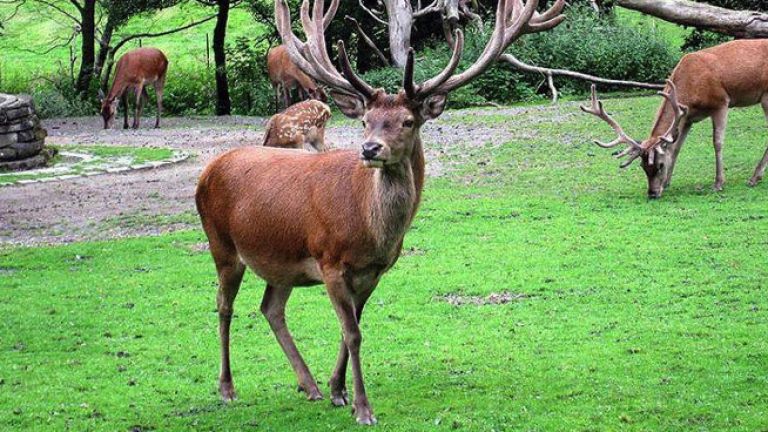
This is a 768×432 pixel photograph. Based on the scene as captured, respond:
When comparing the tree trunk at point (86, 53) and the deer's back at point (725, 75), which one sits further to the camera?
the tree trunk at point (86, 53)

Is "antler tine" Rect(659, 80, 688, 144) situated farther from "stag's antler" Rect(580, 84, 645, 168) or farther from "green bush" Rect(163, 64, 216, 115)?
"green bush" Rect(163, 64, 216, 115)

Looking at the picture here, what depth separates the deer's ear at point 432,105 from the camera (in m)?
6.94

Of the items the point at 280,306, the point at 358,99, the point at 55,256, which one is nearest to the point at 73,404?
the point at 280,306

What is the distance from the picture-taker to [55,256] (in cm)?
1269

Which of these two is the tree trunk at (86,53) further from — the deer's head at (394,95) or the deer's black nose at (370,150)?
the deer's black nose at (370,150)

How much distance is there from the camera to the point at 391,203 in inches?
269

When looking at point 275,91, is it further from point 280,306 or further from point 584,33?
point 280,306

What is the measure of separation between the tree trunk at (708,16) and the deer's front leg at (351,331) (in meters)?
13.1

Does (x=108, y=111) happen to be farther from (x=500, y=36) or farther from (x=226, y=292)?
(x=500, y=36)

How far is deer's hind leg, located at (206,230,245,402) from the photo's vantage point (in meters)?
7.52

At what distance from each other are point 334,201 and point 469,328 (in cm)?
246

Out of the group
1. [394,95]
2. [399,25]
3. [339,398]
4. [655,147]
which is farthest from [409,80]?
[399,25]

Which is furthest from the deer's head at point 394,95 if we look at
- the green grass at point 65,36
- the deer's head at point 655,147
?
the green grass at point 65,36

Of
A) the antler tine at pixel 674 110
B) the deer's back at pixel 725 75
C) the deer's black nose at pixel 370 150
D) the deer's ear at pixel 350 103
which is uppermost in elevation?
the deer's ear at pixel 350 103
